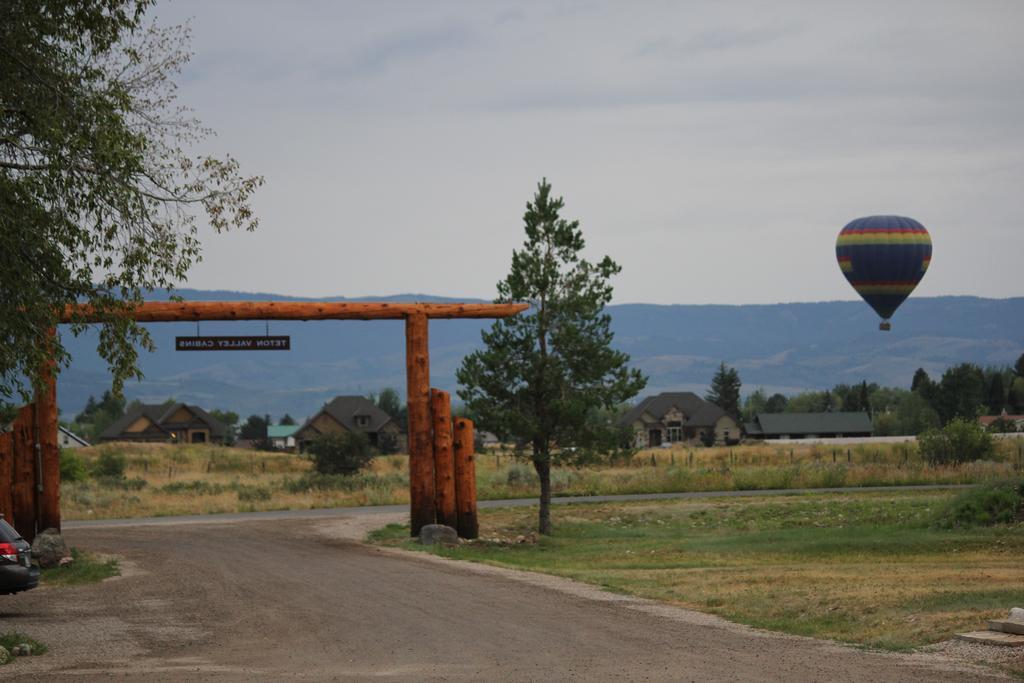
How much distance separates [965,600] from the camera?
1773 cm

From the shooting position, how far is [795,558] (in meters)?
29.1

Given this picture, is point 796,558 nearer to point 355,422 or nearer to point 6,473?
point 6,473

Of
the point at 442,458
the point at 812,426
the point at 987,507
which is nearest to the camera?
the point at 442,458

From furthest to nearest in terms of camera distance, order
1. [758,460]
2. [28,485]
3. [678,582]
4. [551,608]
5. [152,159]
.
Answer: [758,460] → [28,485] → [678,582] → [551,608] → [152,159]

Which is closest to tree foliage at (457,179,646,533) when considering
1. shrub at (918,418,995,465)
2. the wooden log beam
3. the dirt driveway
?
the wooden log beam

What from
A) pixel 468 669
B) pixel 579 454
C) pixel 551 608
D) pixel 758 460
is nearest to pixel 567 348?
pixel 579 454

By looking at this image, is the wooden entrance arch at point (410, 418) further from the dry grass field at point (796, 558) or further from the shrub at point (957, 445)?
the shrub at point (957, 445)

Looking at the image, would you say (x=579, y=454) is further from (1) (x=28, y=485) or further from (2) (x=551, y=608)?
(2) (x=551, y=608)

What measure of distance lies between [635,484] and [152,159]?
39974 millimetres

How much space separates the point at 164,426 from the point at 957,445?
87469 millimetres

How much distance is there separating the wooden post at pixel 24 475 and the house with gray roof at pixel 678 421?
110m

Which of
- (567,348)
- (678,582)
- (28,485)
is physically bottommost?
(678,582)

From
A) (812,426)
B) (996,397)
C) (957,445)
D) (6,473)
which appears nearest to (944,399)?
(996,397)

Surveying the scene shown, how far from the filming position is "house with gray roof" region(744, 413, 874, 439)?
440ft
